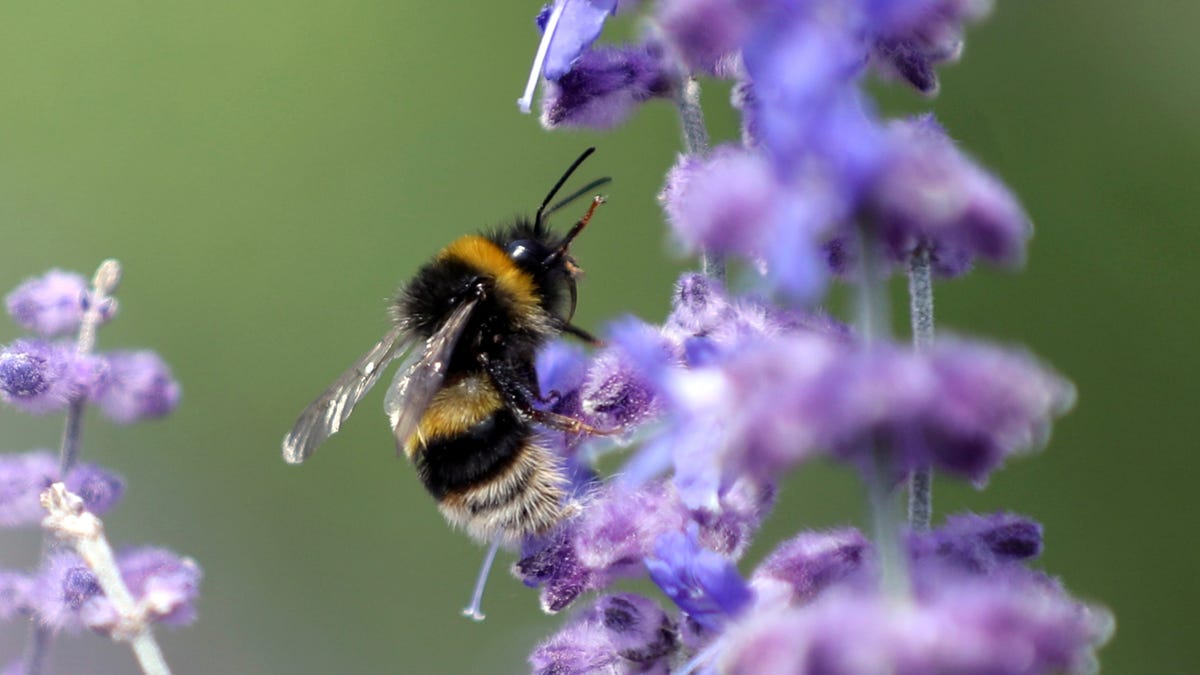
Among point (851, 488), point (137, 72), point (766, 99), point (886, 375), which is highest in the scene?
point (137, 72)

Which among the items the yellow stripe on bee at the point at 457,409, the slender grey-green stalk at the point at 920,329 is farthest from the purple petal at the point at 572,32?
the yellow stripe on bee at the point at 457,409

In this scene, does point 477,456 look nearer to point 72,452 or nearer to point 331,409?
point 331,409

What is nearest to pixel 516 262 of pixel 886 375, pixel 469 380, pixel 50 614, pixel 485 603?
pixel 469 380

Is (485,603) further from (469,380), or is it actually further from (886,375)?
(886,375)

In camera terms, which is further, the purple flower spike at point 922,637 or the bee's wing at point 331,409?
the bee's wing at point 331,409

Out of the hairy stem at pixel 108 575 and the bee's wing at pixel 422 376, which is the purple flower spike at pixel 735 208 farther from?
the bee's wing at pixel 422 376

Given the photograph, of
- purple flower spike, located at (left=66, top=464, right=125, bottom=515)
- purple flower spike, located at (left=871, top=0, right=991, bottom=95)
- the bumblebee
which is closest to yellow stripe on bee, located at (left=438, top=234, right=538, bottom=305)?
the bumblebee

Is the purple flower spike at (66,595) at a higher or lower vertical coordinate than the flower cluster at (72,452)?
lower
